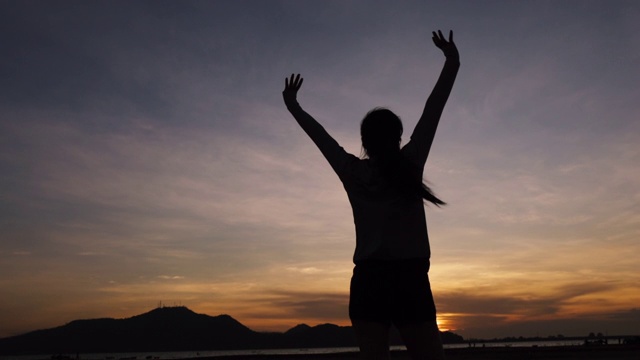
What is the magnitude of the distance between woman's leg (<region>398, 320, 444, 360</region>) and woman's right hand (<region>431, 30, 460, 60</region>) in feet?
3.71

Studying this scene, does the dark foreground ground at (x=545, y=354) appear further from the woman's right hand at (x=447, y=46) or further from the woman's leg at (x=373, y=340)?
the woman's leg at (x=373, y=340)

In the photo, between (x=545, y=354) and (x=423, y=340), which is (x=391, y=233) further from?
(x=545, y=354)

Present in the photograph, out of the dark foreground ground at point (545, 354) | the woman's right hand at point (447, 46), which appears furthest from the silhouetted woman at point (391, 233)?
the dark foreground ground at point (545, 354)

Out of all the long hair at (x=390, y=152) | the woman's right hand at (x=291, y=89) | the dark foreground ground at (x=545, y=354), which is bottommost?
the dark foreground ground at (x=545, y=354)

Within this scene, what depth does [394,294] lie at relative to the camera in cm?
204

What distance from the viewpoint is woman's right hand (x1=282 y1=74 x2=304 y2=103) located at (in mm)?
2773

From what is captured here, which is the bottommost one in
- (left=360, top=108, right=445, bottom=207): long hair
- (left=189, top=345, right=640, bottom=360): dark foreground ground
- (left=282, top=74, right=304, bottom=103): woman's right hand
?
(left=189, top=345, right=640, bottom=360): dark foreground ground

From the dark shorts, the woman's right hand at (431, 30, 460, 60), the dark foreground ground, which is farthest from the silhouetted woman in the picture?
the dark foreground ground

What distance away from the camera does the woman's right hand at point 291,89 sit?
277 cm

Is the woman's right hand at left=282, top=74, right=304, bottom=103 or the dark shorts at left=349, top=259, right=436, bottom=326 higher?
the woman's right hand at left=282, top=74, right=304, bottom=103

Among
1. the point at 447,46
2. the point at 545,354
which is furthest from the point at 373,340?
the point at 545,354

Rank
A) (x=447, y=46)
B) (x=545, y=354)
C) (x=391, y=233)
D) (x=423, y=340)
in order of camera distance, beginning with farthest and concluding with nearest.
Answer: (x=545, y=354), (x=447, y=46), (x=391, y=233), (x=423, y=340)

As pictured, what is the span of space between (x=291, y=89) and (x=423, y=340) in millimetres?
1400

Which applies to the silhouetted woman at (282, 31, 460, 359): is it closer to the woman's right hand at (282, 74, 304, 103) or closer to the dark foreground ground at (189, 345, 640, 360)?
the woman's right hand at (282, 74, 304, 103)
